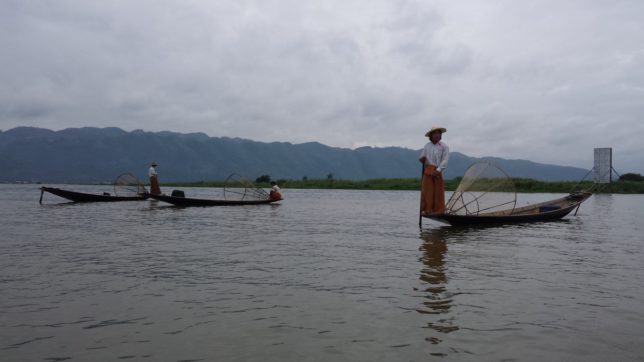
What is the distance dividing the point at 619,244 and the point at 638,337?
9001 millimetres

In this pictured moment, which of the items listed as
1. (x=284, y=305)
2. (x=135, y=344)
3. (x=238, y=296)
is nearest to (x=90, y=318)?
(x=135, y=344)

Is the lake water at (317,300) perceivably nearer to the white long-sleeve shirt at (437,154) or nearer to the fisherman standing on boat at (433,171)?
the fisherman standing on boat at (433,171)

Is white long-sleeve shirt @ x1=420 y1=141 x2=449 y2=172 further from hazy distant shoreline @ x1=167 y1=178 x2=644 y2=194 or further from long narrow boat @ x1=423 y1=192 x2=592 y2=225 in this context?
hazy distant shoreline @ x1=167 y1=178 x2=644 y2=194

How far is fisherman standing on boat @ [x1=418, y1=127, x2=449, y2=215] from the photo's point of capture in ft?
49.6

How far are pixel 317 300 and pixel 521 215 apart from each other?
1428 centimetres

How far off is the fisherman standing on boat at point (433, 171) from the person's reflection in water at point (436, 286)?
2.86 metres

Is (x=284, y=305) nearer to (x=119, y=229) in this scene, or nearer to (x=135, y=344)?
(x=135, y=344)

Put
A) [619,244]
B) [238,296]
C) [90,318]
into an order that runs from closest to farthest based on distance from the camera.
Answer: [90,318]
[238,296]
[619,244]

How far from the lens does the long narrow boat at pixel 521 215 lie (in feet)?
51.8

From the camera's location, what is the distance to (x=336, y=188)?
77.4 metres

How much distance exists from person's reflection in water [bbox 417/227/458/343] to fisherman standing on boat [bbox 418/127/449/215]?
286 cm

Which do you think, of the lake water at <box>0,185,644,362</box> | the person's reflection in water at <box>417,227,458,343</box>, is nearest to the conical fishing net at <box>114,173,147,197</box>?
the lake water at <box>0,185,644,362</box>

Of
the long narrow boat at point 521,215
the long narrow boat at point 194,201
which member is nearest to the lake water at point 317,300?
the long narrow boat at point 521,215

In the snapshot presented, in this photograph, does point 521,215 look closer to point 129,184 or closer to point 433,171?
point 433,171
